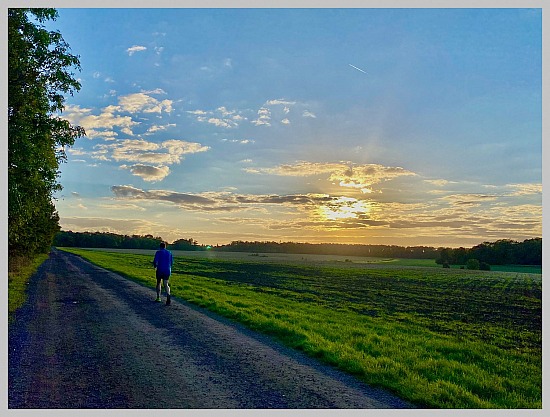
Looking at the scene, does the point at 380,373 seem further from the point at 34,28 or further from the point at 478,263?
the point at 478,263

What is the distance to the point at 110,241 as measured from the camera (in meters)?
111

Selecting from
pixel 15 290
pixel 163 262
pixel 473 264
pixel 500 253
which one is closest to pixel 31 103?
pixel 163 262

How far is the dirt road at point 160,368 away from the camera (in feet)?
23.5

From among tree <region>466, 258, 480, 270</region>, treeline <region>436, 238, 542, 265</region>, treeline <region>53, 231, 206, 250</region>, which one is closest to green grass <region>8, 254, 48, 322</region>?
treeline <region>436, 238, 542, 265</region>

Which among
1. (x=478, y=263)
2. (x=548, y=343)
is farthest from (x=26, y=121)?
(x=478, y=263)

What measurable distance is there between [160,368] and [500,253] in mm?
74473

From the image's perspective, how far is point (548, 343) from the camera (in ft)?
30.6

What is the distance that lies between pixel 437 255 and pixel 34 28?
120176 mm

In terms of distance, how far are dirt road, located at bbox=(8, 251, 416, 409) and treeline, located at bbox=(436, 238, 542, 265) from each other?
33.5 meters

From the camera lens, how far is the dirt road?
23.5 feet

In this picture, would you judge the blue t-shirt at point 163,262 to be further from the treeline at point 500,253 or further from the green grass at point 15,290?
the treeline at point 500,253

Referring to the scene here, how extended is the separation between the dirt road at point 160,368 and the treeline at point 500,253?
1319 inches

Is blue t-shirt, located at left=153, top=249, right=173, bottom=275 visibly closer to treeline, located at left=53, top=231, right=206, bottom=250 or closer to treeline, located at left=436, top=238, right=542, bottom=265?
treeline, located at left=436, top=238, right=542, bottom=265

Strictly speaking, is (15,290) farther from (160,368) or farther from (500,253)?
(500,253)
